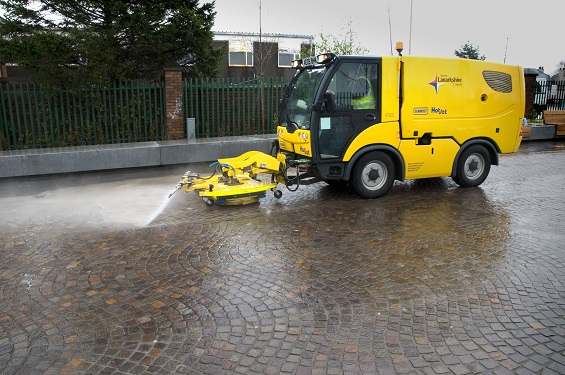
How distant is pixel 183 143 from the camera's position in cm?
1242

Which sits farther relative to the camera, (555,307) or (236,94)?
(236,94)

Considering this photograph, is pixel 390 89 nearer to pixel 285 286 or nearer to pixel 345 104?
pixel 345 104

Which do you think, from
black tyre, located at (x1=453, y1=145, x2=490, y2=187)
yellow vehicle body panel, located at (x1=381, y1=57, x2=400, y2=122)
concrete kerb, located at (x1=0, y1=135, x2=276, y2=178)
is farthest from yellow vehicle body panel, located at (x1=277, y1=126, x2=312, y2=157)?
concrete kerb, located at (x1=0, y1=135, x2=276, y2=178)

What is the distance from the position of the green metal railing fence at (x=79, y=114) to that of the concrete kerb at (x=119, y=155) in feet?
5.25

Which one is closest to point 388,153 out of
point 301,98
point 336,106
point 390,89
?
point 390,89

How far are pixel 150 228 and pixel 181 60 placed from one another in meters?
9.01

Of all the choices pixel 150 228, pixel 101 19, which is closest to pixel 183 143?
pixel 101 19

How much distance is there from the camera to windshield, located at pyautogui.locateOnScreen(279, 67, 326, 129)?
839cm

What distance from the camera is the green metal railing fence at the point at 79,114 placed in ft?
41.2

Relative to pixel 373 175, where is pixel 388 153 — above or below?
above

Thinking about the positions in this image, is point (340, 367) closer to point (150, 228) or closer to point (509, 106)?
point (150, 228)

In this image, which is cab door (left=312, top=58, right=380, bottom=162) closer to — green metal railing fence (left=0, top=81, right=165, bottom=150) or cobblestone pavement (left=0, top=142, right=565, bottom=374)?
cobblestone pavement (left=0, top=142, right=565, bottom=374)

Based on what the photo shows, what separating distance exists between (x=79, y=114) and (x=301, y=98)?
7.44m

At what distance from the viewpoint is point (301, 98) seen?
8.73 m
